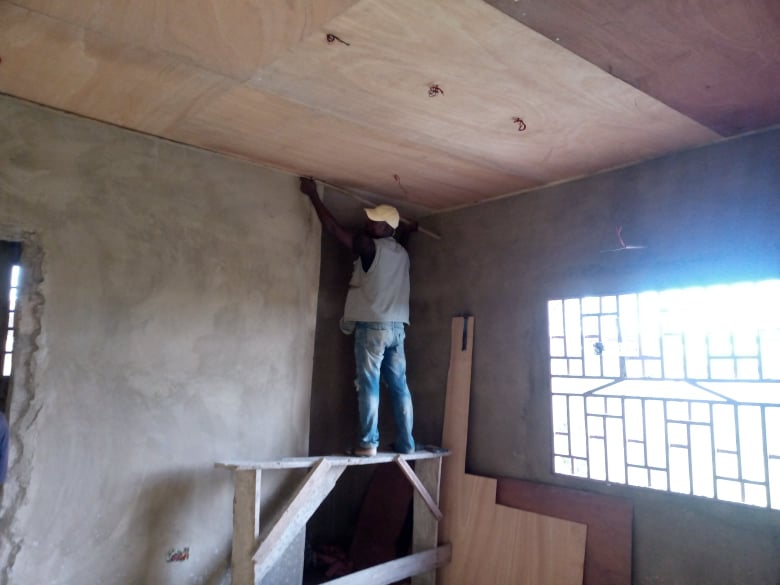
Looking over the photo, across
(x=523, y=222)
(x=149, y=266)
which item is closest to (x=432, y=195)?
(x=523, y=222)

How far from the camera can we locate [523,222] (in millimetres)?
3844

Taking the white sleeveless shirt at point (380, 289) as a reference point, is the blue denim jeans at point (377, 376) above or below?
below

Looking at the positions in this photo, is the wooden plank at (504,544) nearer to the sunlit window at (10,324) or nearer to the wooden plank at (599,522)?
the wooden plank at (599,522)

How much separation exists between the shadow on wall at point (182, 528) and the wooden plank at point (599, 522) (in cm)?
183

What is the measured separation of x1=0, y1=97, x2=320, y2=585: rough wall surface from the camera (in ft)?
8.70

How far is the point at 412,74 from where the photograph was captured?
94.2 inches

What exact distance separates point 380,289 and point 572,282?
45.8 inches

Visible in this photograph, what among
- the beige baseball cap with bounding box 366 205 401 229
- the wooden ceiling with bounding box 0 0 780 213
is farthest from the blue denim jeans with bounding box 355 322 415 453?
the wooden ceiling with bounding box 0 0 780 213

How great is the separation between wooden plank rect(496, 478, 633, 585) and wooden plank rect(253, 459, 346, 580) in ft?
4.12

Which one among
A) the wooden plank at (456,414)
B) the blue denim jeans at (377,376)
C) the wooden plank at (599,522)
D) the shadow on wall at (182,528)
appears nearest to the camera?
the shadow on wall at (182,528)

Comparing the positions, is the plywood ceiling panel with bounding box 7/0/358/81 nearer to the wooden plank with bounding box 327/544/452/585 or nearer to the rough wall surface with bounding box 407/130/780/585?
the rough wall surface with bounding box 407/130/780/585

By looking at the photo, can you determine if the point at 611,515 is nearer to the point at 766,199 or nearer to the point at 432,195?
the point at 766,199

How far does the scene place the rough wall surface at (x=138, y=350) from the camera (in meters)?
2.65

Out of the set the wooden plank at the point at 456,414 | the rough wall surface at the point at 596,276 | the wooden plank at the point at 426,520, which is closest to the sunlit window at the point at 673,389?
the rough wall surface at the point at 596,276
